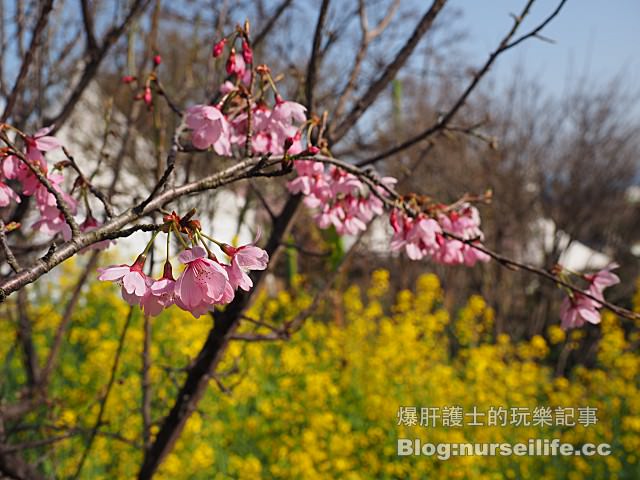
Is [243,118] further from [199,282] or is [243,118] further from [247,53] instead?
[199,282]

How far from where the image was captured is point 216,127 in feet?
4.01

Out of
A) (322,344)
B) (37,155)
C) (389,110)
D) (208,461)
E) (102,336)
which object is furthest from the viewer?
(389,110)

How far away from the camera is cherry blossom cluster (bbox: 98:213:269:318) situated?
0.83m

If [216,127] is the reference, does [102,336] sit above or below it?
above

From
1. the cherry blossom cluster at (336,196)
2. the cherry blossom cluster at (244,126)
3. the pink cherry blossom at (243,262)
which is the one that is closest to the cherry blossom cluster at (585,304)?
the cherry blossom cluster at (336,196)

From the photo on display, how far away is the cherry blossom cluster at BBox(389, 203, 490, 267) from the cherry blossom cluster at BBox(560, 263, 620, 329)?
0.79 ft

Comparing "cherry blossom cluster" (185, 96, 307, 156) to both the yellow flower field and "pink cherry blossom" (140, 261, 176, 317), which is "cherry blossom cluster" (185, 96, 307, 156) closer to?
"pink cherry blossom" (140, 261, 176, 317)

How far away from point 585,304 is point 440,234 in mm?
385

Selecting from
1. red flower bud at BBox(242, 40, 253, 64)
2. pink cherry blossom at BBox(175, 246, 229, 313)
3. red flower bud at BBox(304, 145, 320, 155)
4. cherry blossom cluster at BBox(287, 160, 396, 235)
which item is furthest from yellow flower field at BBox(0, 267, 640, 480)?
pink cherry blossom at BBox(175, 246, 229, 313)

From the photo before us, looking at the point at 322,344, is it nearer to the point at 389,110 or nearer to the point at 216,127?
the point at 389,110

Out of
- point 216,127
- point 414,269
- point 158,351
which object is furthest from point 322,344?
point 216,127

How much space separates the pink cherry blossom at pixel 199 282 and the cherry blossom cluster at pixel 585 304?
93 cm

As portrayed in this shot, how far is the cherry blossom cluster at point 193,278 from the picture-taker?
0.83 meters

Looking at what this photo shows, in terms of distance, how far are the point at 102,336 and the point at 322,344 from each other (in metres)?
2.25
